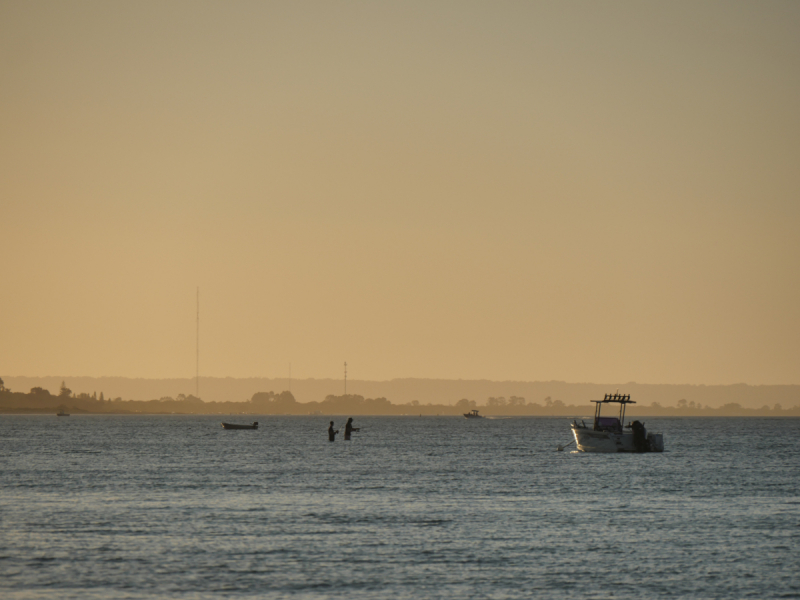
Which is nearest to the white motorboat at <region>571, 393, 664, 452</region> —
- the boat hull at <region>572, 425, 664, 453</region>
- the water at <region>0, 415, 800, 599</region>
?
the boat hull at <region>572, 425, 664, 453</region>

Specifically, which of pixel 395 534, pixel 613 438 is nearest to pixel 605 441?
pixel 613 438

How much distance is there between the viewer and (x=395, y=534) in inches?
1634

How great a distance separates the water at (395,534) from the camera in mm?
31047

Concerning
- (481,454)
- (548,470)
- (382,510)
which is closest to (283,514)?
(382,510)

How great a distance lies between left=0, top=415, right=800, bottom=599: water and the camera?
31047mm

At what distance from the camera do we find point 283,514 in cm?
4797

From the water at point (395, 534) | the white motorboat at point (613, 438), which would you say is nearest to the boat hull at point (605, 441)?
the white motorboat at point (613, 438)

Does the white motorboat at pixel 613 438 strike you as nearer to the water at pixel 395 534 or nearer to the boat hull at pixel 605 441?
the boat hull at pixel 605 441

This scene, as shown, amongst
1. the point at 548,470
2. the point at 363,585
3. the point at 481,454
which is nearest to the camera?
the point at 363,585

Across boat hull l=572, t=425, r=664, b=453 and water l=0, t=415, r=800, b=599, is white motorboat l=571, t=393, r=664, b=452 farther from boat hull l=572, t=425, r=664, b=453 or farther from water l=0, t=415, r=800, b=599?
water l=0, t=415, r=800, b=599

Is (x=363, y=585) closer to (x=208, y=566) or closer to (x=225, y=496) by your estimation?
(x=208, y=566)

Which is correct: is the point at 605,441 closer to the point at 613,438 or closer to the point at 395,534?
the point at 613,438

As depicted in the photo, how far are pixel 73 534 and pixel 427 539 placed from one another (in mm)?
14841

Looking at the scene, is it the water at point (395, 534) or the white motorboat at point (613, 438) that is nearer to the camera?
the water at point (395, 534)
